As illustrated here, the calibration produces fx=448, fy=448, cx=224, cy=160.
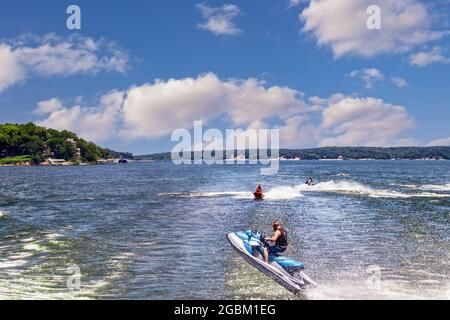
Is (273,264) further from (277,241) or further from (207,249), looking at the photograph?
(207,249)

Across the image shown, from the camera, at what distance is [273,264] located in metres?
18.2

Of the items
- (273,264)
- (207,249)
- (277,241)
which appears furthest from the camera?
(207,249)

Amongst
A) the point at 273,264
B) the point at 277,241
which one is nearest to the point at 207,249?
the point at 277,241

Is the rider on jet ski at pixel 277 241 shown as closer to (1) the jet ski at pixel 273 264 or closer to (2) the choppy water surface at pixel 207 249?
(1) the jet ski at pixel 273 264

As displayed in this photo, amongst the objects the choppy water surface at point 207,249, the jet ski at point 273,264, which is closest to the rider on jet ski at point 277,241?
the jet ski at point 273,264

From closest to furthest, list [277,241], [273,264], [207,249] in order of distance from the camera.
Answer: [273,264]
[277,241]
[207,249]

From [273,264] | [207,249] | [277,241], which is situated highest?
[277,241]

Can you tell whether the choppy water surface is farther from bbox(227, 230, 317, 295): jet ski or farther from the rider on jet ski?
the rider on jet ski

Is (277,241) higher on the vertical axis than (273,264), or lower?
higher

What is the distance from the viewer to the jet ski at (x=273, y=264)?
17.0m

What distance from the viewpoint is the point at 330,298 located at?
16000mm

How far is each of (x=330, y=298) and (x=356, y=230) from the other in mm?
14847

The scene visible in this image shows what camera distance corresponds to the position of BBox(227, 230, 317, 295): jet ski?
55.7ft

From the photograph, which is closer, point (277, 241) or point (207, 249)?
point (277, 241)
